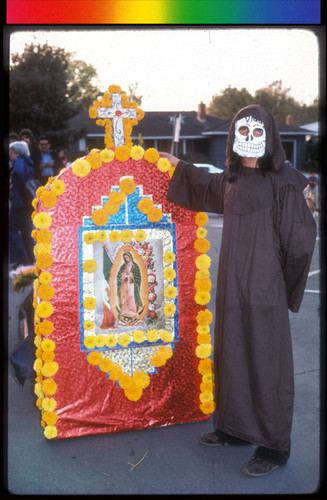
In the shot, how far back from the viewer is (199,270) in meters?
3.44

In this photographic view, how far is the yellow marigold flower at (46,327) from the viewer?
3.20m

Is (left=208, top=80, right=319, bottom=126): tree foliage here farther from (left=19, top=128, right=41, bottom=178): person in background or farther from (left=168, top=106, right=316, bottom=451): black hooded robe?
(left=168, top=106, right=316, bottom=451): black hooded robe

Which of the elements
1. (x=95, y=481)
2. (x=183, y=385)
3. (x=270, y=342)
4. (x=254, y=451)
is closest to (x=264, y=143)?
(x=270, y=342)

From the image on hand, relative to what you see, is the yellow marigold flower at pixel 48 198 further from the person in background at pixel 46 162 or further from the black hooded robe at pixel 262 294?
the person in background at pixel 46 162

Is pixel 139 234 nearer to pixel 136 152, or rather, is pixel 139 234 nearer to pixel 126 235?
pixel 126 235

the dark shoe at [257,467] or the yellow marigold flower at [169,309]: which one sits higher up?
the yellow marigold flower at [169,309]

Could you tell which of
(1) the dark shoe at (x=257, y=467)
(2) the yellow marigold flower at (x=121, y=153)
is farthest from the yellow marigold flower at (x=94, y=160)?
(1) the dark shoe at (x=257, y=467)

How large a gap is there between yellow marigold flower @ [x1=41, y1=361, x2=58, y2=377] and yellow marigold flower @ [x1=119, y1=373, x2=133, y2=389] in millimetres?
444

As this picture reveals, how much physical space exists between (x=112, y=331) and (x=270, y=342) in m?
1.04

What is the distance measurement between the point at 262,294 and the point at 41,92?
20.8m

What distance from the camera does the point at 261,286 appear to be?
2.93 meters

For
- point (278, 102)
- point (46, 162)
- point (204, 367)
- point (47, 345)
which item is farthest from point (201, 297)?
point (278, 102)

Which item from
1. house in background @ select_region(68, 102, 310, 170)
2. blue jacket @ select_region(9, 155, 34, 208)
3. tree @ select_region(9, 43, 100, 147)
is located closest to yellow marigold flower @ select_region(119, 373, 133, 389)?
blue jacket @ select_region(9, 155, 34, 208)

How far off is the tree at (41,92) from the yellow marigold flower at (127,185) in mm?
19356
